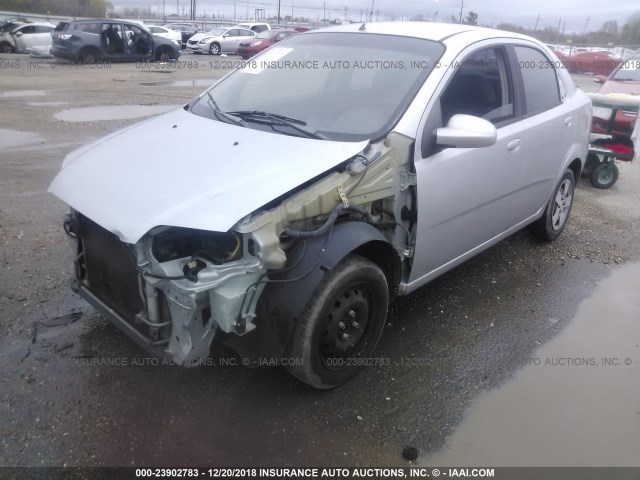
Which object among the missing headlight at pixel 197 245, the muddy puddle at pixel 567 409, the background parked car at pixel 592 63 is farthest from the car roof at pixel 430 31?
the background parked car at pixel 592 63

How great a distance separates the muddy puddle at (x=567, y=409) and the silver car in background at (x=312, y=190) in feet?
2.39

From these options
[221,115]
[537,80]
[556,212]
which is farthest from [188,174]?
[556,212]

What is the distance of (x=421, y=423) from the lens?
108 inches

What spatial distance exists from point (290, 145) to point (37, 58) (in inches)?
912

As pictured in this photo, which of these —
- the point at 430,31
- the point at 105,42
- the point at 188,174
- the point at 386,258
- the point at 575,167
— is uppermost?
the point at 430,31

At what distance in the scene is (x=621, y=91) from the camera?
8.30 metres

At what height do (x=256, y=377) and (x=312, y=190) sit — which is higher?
(x=312, y=190)

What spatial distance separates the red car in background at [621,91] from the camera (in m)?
6.83

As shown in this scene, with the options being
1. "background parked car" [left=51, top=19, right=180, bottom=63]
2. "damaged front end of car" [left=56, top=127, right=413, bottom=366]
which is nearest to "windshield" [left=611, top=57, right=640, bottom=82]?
"damaged front end of car" [left=56, top=127, right=413, bottom=366]

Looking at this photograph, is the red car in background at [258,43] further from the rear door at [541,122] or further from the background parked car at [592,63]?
the rear door at [541,122]

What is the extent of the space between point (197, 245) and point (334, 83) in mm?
1559

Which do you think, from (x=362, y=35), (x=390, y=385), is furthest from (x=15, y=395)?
(x=362, y=35)

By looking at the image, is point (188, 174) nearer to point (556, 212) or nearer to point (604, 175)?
point (556, 212)

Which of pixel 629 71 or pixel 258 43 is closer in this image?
pixel 629 71
